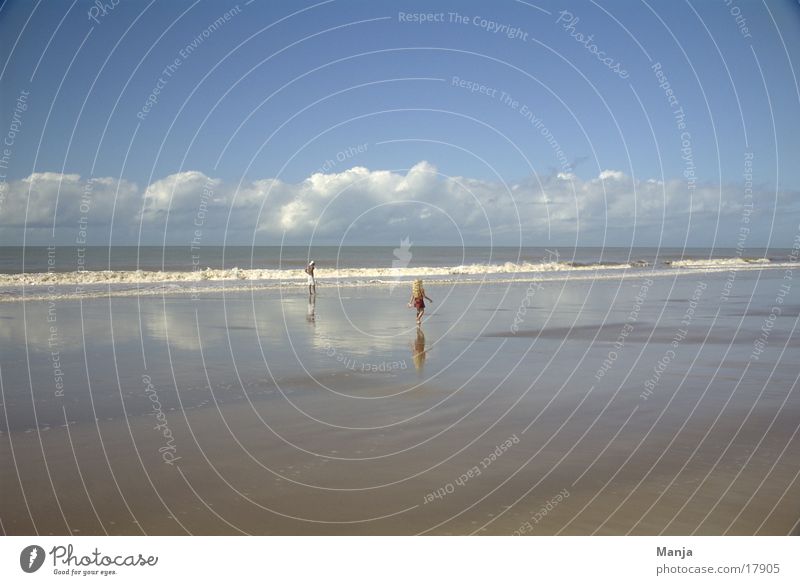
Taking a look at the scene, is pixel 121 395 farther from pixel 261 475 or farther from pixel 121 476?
pixel 261 475

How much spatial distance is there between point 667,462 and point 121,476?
267 inches

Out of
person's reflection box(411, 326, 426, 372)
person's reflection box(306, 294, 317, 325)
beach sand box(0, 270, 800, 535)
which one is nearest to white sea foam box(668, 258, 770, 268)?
person's reflection box(306, 294, 317, 325)

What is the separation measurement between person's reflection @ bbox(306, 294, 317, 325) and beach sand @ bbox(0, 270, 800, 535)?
3.66 meters

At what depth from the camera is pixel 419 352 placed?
687 inches

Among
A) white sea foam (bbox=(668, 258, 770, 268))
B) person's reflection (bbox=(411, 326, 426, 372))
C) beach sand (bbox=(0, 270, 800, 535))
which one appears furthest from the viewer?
white sea foam (bbox=(668, 258, 770, 268))

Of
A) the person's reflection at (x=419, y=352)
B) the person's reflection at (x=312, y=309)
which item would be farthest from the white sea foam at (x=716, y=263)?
the person's reflection at (x=419, y=352)

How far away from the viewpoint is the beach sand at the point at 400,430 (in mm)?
7160

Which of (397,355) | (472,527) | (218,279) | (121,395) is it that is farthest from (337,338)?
(218,279)

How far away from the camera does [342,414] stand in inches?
445

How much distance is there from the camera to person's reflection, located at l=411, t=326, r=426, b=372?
1575 centimetres

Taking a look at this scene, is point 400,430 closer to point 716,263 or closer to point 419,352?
point 419,352

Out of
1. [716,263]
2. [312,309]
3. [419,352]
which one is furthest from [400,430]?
[716,263]

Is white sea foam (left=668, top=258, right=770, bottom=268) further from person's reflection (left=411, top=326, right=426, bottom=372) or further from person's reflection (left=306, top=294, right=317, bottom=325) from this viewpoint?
person's reflection (left=411, top=326, right=426, bottom=372)

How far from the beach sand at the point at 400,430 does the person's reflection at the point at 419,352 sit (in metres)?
0.08
